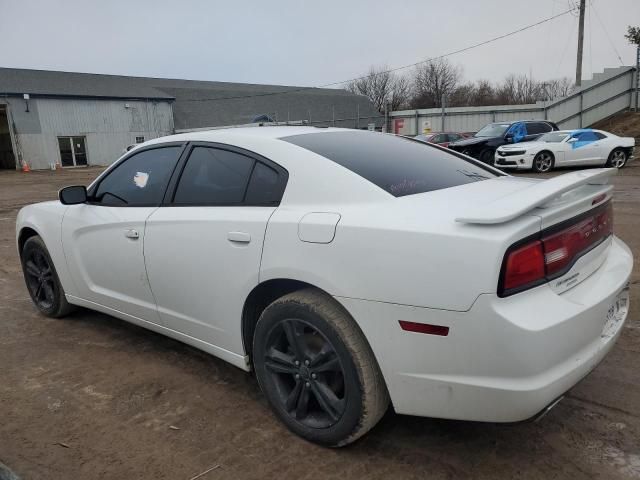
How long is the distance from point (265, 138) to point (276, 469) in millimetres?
1675

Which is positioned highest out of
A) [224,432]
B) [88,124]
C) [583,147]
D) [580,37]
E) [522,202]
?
[580,37]

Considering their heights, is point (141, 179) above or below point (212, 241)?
above

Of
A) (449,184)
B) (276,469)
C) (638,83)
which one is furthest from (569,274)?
(638,83)

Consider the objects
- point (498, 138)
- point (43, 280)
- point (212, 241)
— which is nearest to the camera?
point (212, 241)

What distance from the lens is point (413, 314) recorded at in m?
1.99

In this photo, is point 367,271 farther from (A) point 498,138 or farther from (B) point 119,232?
(A) point 498,138

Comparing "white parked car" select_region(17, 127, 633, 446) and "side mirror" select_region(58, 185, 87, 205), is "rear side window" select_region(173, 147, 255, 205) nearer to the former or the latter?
"white parked car" select_region(17, 127, 633, 446)

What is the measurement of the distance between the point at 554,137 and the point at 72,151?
29218 millimetres

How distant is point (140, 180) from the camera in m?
3.44

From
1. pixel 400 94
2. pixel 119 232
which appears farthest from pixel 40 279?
pixel 400 94

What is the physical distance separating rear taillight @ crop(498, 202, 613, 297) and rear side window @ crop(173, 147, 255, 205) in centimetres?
144

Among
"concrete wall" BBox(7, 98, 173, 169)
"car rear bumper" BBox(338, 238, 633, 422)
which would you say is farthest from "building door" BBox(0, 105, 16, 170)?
"car rear bumper" BBox(338, 238, 633, 422)

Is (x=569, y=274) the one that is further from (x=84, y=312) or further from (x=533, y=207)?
(x=84, y=312)

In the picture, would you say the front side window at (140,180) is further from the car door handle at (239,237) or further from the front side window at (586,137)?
the front side window at (586,137)
